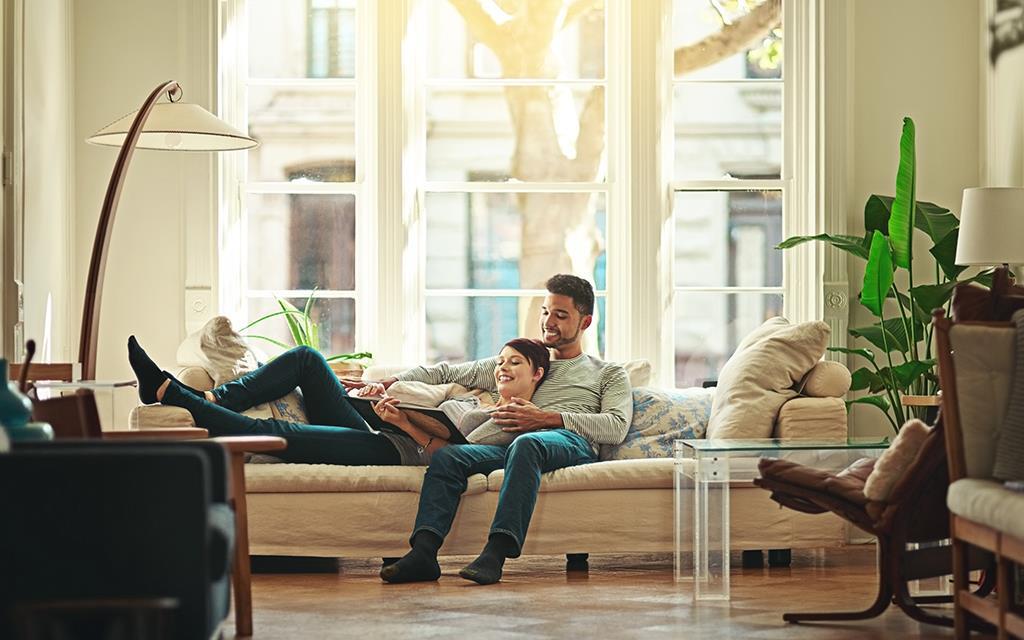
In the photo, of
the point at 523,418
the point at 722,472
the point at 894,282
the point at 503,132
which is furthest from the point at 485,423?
the point at 894,282

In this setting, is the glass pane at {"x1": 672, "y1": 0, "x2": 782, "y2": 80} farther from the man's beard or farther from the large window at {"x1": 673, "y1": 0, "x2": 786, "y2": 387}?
the man's beard

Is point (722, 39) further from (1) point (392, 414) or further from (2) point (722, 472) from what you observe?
(2) point (722, 472)

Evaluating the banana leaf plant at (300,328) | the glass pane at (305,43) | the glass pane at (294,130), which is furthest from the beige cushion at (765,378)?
the glass pane at (305,43)

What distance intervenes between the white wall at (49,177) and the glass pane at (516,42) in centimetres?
158

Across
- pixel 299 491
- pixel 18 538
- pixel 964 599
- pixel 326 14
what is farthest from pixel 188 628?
pixel 326 14

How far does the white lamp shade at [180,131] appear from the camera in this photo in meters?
4.59

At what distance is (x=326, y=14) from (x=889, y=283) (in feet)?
8.89

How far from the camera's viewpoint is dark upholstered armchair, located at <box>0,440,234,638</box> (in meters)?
2.24

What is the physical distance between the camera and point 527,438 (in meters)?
4.56

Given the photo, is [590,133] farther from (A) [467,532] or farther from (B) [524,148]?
(A) [467,532]

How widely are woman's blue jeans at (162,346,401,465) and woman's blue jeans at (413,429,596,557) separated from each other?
286mm

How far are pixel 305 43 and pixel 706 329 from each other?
221 centimetres

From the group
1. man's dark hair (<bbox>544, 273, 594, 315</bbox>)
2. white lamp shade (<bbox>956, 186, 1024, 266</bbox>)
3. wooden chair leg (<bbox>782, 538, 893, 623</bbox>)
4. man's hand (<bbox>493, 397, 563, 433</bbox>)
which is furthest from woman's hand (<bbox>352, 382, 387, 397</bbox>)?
white lamp shade (<bbox>956, 186, 1024, 266</bbox>)

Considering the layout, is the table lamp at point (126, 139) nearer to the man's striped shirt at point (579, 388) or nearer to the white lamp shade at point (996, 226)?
the man's striped shirt at point (579, 388)
